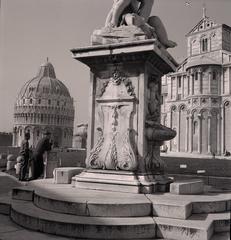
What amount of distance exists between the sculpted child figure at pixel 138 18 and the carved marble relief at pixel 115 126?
124 centimetres

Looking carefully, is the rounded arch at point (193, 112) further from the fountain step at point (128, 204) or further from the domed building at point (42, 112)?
the domed building at point (42, 112)

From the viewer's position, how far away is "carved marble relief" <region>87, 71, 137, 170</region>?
270 inches

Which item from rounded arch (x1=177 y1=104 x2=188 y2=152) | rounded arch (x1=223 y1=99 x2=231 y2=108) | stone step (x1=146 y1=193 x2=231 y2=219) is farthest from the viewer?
rounded arch (x1=177 y1=104 x2=188 y2=152)

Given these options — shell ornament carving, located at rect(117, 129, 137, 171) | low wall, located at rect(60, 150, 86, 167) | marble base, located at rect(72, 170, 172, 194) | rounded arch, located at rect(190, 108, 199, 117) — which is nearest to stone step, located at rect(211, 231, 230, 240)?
marble base, located at rect(72, 170, 172, 194)

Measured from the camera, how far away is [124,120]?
23.1ft

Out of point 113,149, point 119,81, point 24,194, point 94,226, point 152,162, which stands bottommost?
point 94,226

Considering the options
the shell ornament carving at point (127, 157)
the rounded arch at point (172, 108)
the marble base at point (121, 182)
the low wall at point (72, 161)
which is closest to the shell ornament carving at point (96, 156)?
the marble base at point (121, 182)

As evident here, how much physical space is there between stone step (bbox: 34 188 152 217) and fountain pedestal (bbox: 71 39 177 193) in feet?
3.01

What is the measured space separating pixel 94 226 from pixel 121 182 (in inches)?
71.9

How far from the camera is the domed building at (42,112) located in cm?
13975

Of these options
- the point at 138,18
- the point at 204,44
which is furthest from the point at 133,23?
the point at 204,44

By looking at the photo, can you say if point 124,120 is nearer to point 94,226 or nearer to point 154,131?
point 154,131

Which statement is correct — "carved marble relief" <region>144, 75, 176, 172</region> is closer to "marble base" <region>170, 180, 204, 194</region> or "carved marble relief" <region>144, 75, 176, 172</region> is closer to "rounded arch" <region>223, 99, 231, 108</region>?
"marble base" <region>170, 180, 204, 194</region>

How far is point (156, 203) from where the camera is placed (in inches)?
213
